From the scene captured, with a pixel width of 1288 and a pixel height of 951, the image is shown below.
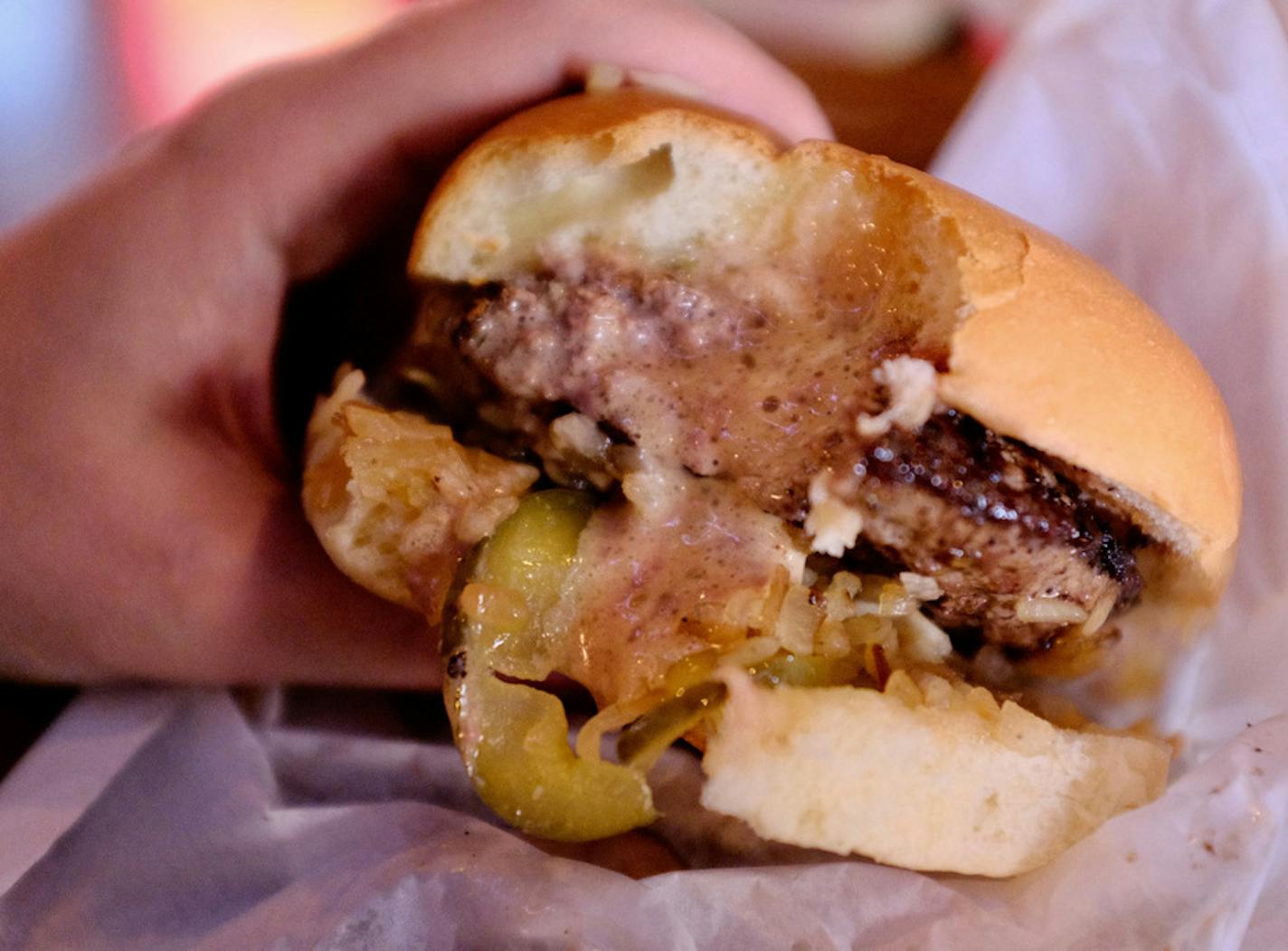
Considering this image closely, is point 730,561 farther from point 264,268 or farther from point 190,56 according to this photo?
point 190,56

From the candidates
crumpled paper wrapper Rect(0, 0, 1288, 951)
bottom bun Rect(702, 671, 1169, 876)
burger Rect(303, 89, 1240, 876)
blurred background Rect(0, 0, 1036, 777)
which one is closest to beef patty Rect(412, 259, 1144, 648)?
burger Rect(303, 89, 1240, 876)

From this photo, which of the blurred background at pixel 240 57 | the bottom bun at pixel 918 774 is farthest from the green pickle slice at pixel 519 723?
the blurred background at pixel 240 57

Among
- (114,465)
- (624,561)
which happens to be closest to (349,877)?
(624,561)

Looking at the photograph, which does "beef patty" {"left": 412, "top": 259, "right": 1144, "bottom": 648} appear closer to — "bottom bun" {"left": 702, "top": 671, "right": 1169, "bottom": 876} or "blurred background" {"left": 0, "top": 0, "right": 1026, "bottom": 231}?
"bottom bun" {"left": 702, "top": 671, "right": 1169, "bottom": 876}

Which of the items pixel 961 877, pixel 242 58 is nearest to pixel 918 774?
pixel 961 877

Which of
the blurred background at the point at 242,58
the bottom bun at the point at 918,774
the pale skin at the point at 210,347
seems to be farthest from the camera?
the blurred background at the point at 242,58

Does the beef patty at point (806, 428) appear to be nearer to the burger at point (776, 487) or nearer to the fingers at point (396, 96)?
the burger at point (776, 487)

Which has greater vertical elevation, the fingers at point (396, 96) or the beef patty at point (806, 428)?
the fingers at point (396, 96)
